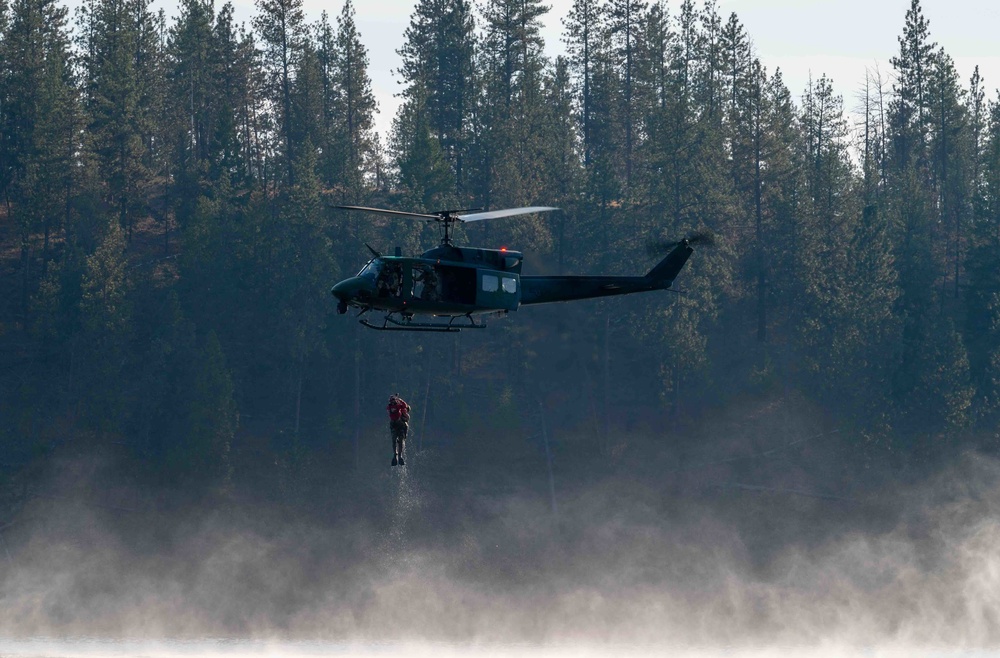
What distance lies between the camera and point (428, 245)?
270 feet

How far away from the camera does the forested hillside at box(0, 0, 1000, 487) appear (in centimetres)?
7812

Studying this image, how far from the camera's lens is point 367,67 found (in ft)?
359

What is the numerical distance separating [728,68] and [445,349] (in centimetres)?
3518

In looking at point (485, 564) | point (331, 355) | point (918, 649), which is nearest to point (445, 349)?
point (331, 355)

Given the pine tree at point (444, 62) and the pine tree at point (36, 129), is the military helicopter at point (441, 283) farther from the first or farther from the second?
the pine tree at point (444, 62)

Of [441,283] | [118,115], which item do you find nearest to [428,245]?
[118,115]

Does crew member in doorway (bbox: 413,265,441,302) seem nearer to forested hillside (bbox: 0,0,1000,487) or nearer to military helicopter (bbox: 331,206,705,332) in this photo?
military helicopter (bbox: 331,206,705,332)

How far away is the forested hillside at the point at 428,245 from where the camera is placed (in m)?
78.1

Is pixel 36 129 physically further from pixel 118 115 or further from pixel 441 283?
pixel 441 283

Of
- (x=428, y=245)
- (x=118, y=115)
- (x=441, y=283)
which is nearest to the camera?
(x=441, y=283)

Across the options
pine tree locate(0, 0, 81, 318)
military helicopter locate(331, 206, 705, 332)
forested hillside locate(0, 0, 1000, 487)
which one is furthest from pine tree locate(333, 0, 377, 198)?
military helicopter locate(331, 206, 705, 332)

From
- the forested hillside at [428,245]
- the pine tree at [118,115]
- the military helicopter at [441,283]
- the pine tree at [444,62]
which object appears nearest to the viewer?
the military helicopter at [441,283]

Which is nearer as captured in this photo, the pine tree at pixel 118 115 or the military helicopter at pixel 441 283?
the military helicopter at pixel 441 283

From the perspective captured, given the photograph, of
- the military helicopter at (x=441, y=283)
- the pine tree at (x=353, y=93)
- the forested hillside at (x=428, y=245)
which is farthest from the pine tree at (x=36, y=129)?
the military helicopter at (x=441, y=283)
